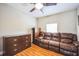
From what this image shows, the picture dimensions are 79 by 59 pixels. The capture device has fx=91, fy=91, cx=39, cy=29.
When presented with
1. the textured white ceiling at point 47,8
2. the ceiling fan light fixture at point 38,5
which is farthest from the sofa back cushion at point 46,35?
the ceiling fan light fixture at point 38,5

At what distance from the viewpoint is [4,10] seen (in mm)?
1804

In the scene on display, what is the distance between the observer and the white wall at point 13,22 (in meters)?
1.82

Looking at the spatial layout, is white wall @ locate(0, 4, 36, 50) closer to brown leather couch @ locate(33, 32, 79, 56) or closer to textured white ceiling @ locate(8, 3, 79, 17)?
textured white ceiling @ locate(8, 3, 79, 17)

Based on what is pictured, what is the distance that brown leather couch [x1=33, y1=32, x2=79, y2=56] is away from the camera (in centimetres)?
175

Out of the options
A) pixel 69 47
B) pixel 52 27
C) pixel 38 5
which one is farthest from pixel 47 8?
pixel 69 47

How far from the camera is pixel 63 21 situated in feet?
6.16

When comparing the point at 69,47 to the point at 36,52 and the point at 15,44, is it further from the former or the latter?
the point at 15,44

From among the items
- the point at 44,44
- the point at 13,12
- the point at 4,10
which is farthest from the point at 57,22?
the point at 4,10

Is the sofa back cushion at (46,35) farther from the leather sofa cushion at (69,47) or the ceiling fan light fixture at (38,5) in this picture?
the ceiling fan light fixture at (38,5)

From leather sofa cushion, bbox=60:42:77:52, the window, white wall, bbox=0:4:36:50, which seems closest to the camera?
leather sofa cushion, bbox=60:42:77:52

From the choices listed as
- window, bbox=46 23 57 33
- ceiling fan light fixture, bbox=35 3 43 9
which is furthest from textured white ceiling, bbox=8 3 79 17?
window, bbox=46 23 57 33

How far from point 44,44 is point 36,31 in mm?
332

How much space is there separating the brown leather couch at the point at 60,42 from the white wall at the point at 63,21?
111 millimetres

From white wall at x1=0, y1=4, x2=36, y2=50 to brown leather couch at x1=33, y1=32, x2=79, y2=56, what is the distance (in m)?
0.36
